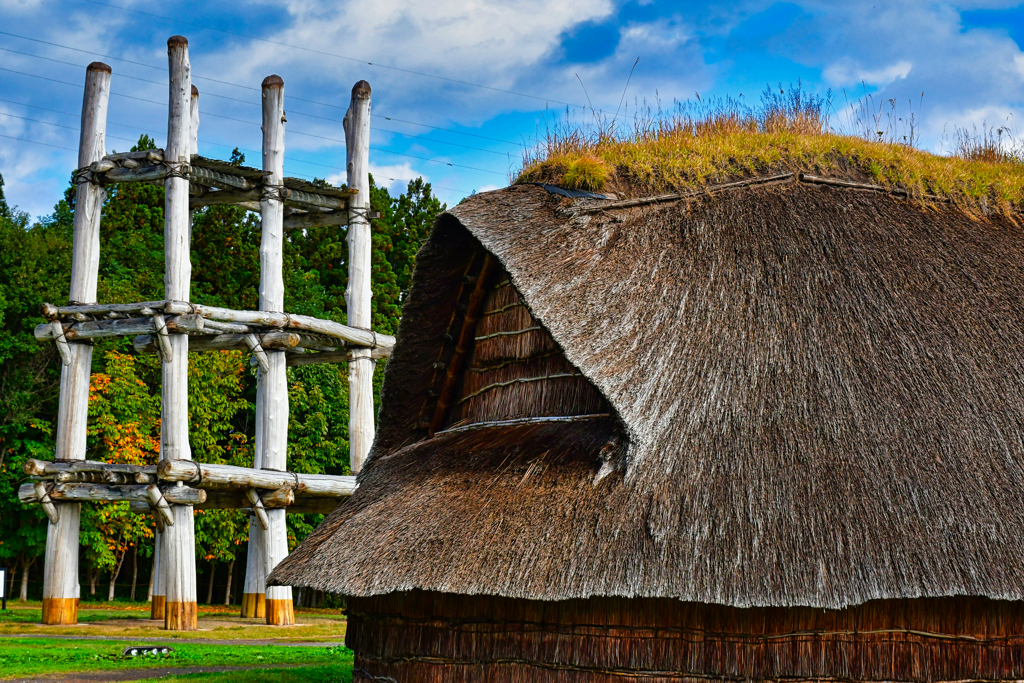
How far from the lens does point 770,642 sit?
8367mm

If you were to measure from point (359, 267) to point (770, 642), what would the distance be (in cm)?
1883

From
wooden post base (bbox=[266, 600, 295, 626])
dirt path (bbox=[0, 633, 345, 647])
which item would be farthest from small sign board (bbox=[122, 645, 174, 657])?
wooden post base (bbox=[266, 600, 295, 626])

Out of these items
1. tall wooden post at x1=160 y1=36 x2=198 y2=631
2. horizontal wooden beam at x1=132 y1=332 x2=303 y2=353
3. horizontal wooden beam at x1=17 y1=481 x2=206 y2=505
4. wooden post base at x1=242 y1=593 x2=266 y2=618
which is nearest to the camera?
horizontal wooden beam at x1=17 y1=481 x2=206 y2=505

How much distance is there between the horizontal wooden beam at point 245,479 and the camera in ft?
69.2

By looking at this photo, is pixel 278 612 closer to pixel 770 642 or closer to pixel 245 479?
pixel 245 479

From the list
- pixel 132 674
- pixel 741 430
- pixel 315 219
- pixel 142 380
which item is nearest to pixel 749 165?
pixel 741 430

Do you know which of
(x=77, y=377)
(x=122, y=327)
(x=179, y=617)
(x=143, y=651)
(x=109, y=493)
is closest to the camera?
(x=143, y=651)

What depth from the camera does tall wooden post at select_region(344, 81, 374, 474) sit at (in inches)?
995

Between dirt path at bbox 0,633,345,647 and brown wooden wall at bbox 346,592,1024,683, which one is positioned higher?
brown wooden wall at bbox 346,592,1024,683

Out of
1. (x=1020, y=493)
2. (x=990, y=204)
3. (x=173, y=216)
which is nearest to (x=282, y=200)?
(x=173, y=216)

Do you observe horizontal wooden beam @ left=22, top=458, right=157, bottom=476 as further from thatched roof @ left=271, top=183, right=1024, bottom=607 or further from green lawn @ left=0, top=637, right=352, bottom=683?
thatched roof @ left=271, top=183, right=1024, bottom=607

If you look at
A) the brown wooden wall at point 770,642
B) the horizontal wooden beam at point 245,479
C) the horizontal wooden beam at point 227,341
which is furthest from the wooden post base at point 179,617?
the brown wooden wall at point 770,642

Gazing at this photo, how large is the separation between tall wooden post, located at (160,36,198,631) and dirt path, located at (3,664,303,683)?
5890mm

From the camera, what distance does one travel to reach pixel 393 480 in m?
11.2
